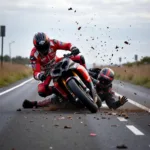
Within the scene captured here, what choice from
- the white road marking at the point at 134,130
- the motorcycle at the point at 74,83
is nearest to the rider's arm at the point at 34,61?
the motorcycle at the point at 74,83

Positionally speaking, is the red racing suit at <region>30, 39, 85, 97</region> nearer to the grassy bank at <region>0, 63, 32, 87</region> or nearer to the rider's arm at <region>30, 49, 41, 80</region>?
the rider's arm at <region>30, 49, 41, 80</region>

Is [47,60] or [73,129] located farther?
[47,60]

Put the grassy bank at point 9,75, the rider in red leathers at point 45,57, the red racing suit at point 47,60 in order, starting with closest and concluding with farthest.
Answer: the rider in red leathers at point 45,57 → the red racing suit at point 47,60 → the grassy bank at point 9,75

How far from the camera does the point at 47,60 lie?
14.5 metres

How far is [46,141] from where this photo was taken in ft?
29.7

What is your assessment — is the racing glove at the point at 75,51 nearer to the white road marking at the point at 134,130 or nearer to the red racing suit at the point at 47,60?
the red racing suit at the point at 47,60

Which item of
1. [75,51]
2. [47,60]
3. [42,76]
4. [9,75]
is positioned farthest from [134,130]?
[9,75]

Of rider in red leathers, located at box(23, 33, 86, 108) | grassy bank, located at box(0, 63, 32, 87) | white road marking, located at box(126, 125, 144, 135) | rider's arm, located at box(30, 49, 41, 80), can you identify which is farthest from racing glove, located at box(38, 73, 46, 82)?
grassy bank, located at box(0, 63, 32, 87)

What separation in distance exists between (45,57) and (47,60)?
103 mm

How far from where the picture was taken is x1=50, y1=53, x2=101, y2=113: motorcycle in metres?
12.8

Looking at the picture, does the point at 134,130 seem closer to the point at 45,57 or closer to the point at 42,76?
the point at 42,76

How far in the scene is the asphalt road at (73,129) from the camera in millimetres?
8688

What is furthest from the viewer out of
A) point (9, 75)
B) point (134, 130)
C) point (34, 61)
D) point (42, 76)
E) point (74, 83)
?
point (9, 75)

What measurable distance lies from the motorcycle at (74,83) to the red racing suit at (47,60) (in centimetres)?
51
